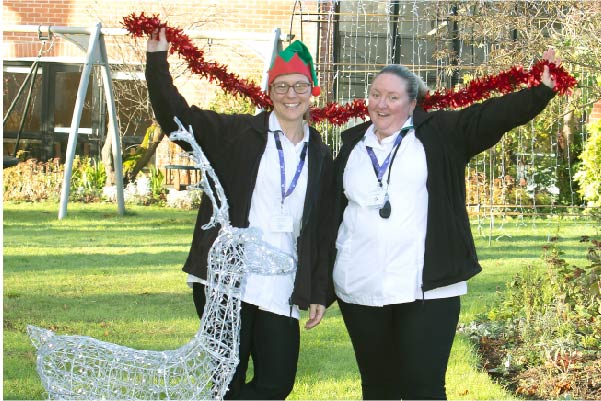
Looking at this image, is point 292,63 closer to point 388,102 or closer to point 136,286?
point 388,102

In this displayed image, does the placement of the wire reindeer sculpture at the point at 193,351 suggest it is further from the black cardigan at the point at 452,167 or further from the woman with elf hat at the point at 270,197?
the black cardigan at the point at 452,167

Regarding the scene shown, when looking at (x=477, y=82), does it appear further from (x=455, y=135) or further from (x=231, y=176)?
(x=231, y=176)

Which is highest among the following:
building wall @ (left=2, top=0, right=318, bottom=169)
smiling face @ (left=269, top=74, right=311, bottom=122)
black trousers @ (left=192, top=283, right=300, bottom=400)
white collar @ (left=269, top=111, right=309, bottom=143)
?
building wall @ (left=2, top=0, right=318, bottom=169)

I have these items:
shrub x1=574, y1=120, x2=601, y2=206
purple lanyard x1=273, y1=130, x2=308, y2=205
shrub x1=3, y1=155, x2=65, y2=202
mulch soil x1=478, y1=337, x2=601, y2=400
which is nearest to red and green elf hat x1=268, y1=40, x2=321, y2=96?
purple lanyard x1=273, y1=130, x2=308, y2=205

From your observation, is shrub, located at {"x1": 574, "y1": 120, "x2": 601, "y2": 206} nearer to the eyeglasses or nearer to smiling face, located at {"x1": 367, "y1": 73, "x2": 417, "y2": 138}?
smiling face, located at {"x1": 367, "y1": 73, "x2": 417, "y2": 138}

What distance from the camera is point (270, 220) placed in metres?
3.67

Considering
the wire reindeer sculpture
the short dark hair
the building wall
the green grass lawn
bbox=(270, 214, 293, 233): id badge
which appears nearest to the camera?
the wire reindeer sculpture

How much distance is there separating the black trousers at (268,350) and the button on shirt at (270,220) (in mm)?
52

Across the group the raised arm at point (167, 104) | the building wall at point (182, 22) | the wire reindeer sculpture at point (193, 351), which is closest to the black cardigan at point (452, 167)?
the wire reindeer sculpture at point (193, 351)

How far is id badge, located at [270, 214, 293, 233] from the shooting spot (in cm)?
364

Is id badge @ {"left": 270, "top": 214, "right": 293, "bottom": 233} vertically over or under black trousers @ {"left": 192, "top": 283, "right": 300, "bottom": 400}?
over

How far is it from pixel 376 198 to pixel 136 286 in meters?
5.11

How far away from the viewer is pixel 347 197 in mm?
3783

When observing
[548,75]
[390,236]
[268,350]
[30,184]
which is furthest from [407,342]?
[30,184]
